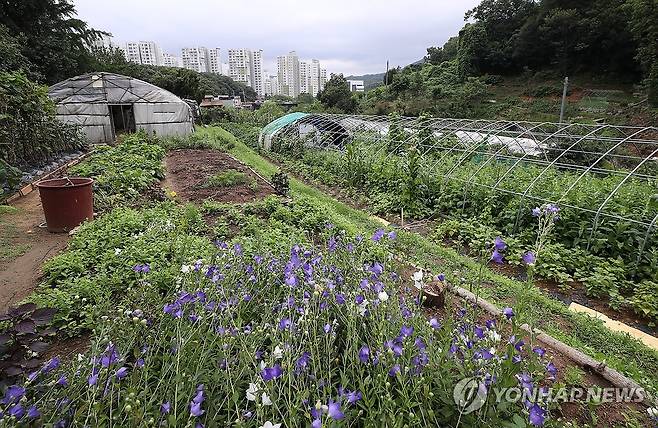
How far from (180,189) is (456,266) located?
5.95m

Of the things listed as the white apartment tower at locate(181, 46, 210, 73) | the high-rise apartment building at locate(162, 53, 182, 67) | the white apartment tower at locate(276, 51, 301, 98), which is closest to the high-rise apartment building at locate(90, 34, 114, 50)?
the high-rise apartment building at locate(162, 53, 182, 67)

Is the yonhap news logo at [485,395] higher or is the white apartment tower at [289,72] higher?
the white apartment tower at [289,72]

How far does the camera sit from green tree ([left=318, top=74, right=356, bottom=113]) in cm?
3102

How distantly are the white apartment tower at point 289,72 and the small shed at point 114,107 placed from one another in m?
91.5

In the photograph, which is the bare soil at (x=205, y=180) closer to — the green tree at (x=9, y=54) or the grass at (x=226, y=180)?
the grass at (x=226, y=180)

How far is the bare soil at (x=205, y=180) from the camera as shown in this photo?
7267mm

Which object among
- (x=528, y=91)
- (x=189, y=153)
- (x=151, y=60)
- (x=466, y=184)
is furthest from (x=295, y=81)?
(x=466, y=184)

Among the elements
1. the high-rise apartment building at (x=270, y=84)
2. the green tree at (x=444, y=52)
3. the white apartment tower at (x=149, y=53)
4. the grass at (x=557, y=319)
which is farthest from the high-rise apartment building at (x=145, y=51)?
the grass at (x=557, y=319)

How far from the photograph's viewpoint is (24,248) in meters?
4.53

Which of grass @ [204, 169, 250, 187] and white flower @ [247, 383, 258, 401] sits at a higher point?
white flower @ [247, 383, 258, 401]

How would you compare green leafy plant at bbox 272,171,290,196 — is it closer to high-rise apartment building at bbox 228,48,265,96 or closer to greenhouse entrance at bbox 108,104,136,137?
greenhouse entrance at bbox 108,104,136,137

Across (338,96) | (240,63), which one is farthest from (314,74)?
(338,96)

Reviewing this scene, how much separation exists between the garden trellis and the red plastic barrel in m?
6.13

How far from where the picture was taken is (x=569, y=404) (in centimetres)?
242
